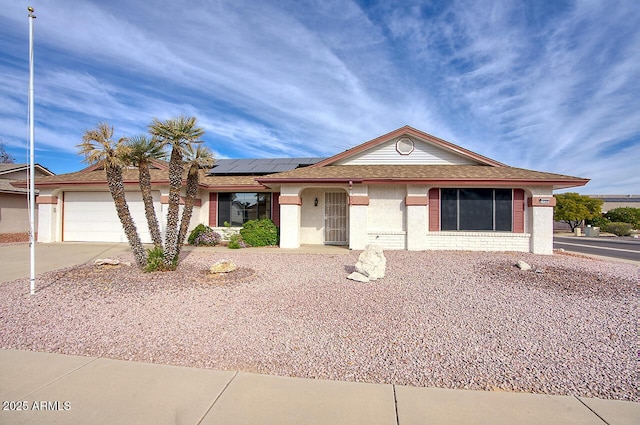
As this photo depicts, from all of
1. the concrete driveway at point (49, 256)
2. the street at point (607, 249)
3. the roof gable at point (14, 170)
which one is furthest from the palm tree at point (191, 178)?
the roof gable at point (14, 170)

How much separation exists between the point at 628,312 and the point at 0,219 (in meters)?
27.6

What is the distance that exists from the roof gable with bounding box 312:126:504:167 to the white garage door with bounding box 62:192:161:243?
9301mm

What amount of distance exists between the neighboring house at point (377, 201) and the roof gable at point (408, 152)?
0.15 feet

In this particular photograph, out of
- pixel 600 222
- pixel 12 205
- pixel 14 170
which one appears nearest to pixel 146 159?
pixel 12 205

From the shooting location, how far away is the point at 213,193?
16.3 metres

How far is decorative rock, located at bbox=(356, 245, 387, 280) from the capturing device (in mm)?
8273

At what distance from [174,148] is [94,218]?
34.9ft

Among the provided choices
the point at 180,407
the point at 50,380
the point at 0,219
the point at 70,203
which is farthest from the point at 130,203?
the point at 180,407

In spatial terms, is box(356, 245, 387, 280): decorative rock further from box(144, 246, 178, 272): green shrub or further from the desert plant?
the desert plant

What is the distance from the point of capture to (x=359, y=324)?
5.17m

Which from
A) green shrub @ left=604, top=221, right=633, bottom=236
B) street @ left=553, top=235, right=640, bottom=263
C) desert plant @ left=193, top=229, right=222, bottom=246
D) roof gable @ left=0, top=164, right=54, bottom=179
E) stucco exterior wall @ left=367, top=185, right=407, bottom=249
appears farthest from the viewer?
green shrub @ left=604, top=221, right=633, bottom=236

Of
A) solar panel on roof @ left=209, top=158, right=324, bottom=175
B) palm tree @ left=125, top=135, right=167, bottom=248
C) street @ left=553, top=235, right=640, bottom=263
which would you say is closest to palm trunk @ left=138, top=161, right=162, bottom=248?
palm tree @ left=125, top=135, right=167, bottom=248

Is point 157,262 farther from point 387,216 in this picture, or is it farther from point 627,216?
point 627,216

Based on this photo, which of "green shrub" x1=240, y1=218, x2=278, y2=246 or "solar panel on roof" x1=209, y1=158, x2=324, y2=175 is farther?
"solar panel on roof" x1=209, y1=158, x2=324, y2=175
